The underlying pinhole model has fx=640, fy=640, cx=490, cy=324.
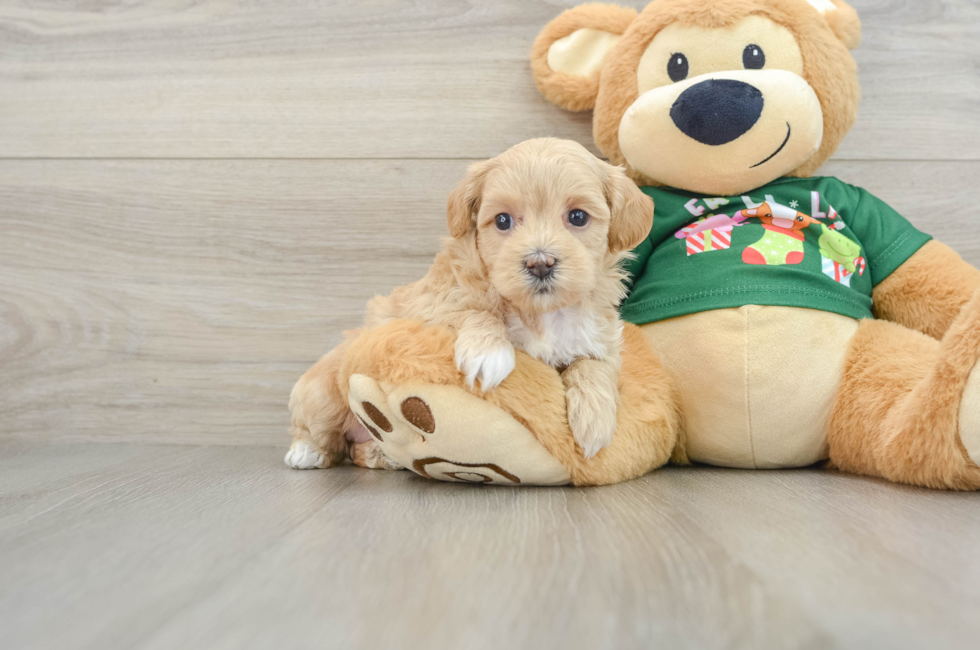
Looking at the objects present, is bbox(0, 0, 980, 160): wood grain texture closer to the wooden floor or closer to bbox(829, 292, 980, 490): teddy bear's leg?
the wooden floor

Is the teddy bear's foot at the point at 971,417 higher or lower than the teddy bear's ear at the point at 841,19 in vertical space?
lower

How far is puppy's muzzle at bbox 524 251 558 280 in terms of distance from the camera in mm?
785

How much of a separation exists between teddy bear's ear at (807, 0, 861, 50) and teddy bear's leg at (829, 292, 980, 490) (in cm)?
50

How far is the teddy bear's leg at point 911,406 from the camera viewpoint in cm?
78

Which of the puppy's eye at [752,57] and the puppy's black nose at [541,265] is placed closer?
the puppy's black nose at [541,265]

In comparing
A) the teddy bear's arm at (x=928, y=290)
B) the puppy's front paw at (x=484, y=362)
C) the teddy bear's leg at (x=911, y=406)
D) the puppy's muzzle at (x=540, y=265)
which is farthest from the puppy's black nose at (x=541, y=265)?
the teddy bear's arm at (x=928, y=290)

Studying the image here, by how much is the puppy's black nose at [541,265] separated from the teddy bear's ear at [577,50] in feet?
1.76

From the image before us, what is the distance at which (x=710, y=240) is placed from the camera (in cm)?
105

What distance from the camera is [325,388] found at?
103cm

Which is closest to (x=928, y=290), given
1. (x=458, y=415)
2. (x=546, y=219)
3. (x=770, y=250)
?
(x=770, y=250)

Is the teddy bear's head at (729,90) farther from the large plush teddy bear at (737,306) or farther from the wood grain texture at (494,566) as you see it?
the wood grain texture at (494,566)

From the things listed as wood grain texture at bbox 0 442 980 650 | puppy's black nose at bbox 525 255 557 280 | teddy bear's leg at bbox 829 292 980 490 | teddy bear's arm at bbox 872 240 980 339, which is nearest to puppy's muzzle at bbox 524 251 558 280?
puppy's black nose at bbox 525 255 557 280

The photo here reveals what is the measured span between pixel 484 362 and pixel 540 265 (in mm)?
140

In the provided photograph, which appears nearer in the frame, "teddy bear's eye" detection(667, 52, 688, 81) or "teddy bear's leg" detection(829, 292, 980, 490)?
"teddy bear's leg" detection(829, 292, 980, 490)
